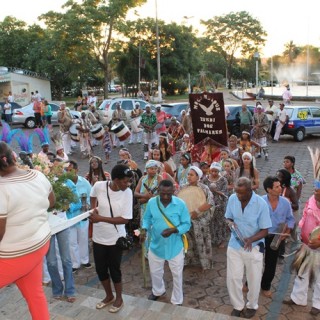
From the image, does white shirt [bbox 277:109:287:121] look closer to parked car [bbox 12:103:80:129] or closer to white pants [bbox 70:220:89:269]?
white pants [bbox 70:220:89:269]

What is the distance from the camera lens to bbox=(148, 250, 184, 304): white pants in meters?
4.58

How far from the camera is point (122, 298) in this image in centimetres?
456

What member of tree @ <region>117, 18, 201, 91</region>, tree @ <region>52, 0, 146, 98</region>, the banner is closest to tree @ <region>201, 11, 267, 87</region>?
tree @ <region>117, 18, 201, 91</region>

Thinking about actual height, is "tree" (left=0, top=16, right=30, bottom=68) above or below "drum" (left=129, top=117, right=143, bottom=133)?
above

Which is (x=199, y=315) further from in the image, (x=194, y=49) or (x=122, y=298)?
(x=194, y=49)

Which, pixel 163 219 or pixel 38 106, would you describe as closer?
pixel 163 219

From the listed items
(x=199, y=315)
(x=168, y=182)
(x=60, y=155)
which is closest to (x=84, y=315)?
(x=199, y=315)

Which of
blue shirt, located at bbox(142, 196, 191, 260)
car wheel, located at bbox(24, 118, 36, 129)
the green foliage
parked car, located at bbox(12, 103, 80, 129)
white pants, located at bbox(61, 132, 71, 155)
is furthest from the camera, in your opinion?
car wheel, located at bbox(24, 118, 36, 129)

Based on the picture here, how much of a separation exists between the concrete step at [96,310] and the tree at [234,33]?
5531 cm

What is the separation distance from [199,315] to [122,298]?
3.06 feet

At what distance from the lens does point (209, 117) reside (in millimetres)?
8648

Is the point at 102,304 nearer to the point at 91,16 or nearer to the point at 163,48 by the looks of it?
the point at 91,16

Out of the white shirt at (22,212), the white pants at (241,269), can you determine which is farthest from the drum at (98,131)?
the white shirt at (22,212)

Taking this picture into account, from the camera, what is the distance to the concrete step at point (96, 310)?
4168mm
